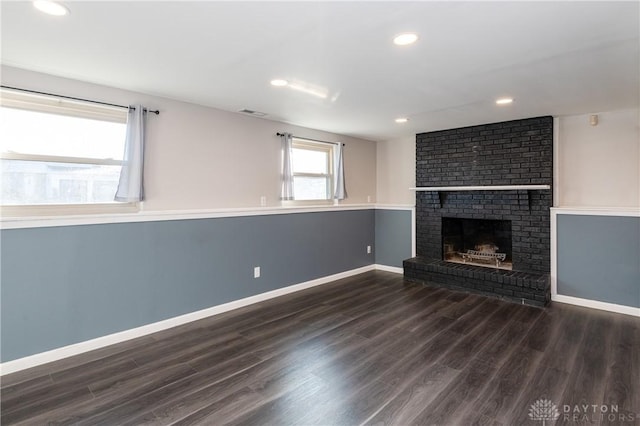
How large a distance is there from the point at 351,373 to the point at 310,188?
9.93ft

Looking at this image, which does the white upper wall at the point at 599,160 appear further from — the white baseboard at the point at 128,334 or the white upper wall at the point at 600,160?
the white baseboard at the point at 128,334

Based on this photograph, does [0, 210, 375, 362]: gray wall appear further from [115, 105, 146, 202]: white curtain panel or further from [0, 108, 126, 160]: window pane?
[0, 108, 126, 160]: window pane

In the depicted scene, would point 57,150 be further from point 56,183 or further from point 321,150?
point 321,150

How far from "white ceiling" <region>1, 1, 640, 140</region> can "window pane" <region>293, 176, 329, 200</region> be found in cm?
145

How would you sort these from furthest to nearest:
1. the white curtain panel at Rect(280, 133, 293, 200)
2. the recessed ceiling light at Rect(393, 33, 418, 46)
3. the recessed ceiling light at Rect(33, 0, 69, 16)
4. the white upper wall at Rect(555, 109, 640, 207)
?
1. the white curtain panel at Rect(280, 133, 293, 200)
2. the white upper wall at Rect(555, 109, 640, 207)
3. the recessed ceiling light at Rect(393, 33, 418, 46)
4. the recessed ceiling light at Rect(33, 0, 69, 16)

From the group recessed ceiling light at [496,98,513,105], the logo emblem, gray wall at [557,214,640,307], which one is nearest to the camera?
the logo emblem

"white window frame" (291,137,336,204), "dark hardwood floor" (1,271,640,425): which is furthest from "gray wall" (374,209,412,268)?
"dark hardwood floor" (1,271,640,425)

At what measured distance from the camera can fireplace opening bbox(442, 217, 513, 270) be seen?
4.81 m

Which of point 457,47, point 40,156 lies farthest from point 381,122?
point 40,156

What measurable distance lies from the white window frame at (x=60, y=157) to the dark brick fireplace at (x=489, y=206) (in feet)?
13.0

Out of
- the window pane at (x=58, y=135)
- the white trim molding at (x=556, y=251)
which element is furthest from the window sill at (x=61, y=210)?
the white trim molding at (x=556, y=251)

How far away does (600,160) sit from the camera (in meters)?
4.05

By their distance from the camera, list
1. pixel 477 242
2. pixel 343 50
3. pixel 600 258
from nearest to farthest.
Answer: pixel 343 50, pixel 600 258, pixel 477 242

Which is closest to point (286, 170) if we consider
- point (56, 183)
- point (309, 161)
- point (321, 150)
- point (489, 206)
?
point (309, 161)
